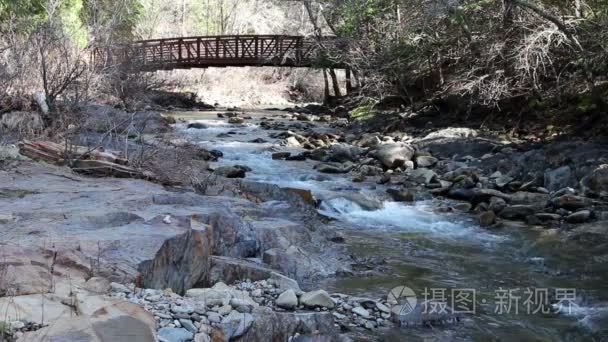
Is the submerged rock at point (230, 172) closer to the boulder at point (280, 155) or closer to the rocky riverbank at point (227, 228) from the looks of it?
the rocky riverbank at point (227, 228)

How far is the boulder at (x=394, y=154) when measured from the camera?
13411mm

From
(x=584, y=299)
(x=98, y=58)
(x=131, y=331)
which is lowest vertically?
(x=584, y=299)

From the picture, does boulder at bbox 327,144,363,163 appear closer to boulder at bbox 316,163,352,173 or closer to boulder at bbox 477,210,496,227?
boulder at bbox 316,163,352,173

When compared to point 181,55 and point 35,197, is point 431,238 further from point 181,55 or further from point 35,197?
point 181,55

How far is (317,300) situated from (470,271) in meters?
2.69

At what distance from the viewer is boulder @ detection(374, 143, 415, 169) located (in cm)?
1341

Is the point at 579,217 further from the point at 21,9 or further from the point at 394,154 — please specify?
the point at 21,9

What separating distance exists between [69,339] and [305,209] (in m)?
6.02

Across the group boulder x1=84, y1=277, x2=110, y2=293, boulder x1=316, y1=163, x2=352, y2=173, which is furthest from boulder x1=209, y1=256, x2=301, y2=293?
boulder x1=316, y1=163, x2=352, y2=173

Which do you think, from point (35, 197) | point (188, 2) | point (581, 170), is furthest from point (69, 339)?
point (188, 2)

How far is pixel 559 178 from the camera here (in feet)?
36.1

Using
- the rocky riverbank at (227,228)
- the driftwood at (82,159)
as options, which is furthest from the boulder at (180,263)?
the driftwood at (82,159)

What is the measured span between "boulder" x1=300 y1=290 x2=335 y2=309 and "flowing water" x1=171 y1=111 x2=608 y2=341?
0.46 meters

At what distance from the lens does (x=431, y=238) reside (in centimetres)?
836
